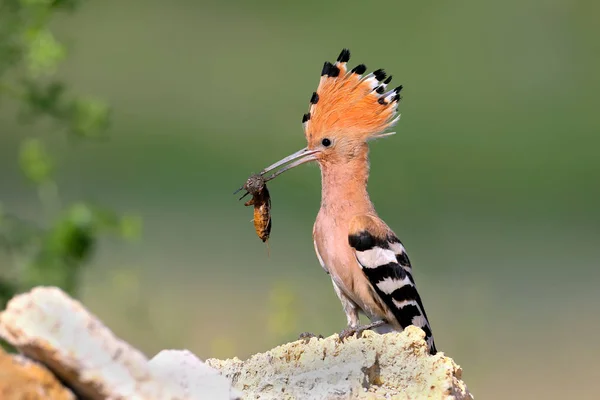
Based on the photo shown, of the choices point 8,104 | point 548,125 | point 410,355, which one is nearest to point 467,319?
point 410,355

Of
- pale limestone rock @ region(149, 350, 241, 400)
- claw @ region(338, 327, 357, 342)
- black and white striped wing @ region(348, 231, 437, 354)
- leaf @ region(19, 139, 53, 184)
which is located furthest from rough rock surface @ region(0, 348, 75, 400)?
leaf @ region(19, 139, 53, 184)

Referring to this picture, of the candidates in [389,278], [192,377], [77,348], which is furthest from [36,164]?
[77,348]

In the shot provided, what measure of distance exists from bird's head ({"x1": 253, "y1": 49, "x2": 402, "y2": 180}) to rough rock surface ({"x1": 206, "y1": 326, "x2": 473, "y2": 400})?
940 mm

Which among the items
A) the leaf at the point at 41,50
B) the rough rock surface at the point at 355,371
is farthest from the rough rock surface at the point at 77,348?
the leaf at the point at 41,50

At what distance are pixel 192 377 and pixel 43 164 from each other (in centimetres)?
258

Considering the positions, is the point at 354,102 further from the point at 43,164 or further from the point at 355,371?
the point at 43,164

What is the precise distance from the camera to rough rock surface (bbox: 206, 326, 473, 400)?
8.35ft

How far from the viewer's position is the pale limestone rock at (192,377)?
2.21 metres

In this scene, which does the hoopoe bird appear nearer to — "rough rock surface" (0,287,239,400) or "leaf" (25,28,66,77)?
"leaf" (25,28,66,77)

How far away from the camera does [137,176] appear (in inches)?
396

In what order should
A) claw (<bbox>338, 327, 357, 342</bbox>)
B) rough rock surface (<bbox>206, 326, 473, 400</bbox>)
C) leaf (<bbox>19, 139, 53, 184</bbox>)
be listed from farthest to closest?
leaf (<bbox>19, 139, 53, 184</bbox>) < claw (<bbox>338, 327, 357, 342</bbox>) < rough rock surface (<bbox>206, 326, 473, 400</bbox>)

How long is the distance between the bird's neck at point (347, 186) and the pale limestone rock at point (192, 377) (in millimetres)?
1313

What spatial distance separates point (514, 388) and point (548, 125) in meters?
6.26

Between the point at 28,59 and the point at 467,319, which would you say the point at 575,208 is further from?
the point at 28,59
